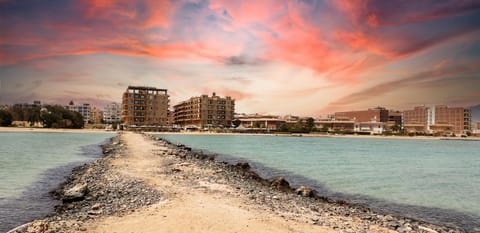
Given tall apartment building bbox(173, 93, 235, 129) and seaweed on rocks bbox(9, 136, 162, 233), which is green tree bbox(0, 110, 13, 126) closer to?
tall apartment building bbox(173, 93, 235, 129)

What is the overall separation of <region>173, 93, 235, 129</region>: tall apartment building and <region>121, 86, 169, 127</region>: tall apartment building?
60.6ft

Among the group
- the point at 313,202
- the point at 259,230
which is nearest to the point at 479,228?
the point at 313,202

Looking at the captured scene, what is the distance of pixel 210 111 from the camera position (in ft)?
565

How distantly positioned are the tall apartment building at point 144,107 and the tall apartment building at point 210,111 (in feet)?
60.6

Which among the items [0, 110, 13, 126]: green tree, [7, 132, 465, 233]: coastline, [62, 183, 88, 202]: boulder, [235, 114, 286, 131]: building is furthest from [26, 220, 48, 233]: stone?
[235, 114, 286, 131]: building

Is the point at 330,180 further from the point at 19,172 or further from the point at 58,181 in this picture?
the point at 19,172

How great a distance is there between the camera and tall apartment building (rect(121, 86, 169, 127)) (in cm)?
15138

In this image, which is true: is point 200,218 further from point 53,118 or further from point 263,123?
point 263,123

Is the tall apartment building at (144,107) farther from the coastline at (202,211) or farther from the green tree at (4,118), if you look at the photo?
the coastline at (202,211)

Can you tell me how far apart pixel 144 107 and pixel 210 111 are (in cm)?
3486

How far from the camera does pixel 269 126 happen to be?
178750mm

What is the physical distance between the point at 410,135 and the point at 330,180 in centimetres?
18098

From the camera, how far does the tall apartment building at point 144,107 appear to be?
151 meters

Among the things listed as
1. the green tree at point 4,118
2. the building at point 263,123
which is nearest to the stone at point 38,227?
the green tree at point 4,118
